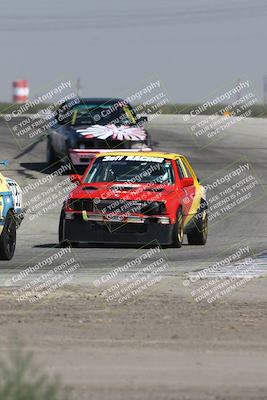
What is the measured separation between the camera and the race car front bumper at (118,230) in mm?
16781

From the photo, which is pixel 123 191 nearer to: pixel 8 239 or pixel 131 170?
pixel 131 170

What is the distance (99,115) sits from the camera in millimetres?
27172

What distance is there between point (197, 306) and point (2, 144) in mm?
23132

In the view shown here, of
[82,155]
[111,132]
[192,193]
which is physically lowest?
[82,155]

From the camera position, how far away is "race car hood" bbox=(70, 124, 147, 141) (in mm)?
26344

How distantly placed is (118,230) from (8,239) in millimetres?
2209

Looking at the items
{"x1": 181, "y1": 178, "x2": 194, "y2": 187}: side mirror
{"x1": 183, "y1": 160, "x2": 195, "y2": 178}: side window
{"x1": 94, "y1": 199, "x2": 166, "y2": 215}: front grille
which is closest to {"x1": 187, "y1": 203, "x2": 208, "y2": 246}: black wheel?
{"x1": 183, "y1": 160, "x2": 195, "y2": 178}: side window

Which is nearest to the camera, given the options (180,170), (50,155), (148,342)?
(148,342)

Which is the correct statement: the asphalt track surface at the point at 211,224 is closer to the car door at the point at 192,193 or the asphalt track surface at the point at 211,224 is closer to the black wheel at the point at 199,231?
the black wheel at the point at 199,231

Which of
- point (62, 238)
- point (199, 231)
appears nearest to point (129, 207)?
point (62, 238)

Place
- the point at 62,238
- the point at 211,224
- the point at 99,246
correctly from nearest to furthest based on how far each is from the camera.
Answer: the point at 62,238 < the point at 99,246 < the point at 211,224

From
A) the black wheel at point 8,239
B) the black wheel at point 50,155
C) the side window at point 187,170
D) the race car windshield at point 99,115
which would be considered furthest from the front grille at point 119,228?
the black wheel at point 50,155

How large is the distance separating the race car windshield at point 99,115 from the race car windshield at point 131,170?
896cm

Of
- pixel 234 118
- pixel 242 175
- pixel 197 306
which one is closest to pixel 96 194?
pixel 197 306
